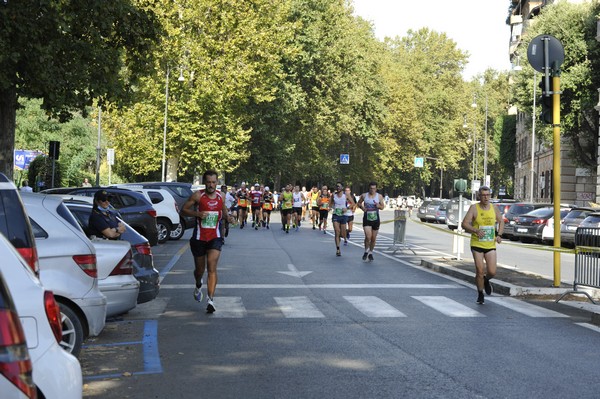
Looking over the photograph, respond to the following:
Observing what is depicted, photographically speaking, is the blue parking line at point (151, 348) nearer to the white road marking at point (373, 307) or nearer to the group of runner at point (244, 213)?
the group of runner at point (244, 213)

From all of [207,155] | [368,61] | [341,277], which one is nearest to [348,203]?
[341,277]

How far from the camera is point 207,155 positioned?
51531 millimetres

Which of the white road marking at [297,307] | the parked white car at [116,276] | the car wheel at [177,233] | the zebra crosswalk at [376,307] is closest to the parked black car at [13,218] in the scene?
the parked white car at [116,276]

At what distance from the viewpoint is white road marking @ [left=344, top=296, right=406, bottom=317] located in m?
12.3

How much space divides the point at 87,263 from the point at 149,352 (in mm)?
1239

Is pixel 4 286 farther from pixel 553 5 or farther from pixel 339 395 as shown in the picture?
pixel 553 5

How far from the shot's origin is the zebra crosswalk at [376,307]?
1233 centimetres

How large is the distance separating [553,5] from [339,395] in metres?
49.4

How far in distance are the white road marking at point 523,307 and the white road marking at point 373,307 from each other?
172cm

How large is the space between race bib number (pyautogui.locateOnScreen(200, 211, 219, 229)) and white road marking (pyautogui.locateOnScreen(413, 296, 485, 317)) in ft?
10.6

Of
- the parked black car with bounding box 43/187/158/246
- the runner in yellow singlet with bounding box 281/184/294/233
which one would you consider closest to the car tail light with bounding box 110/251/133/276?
the parked black car with bounding box 43/187/158/246

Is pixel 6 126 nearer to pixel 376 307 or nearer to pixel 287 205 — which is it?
pixel 376 307

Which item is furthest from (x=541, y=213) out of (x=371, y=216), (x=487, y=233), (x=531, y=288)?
(x=487, y=233)

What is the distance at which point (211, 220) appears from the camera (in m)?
12.6
